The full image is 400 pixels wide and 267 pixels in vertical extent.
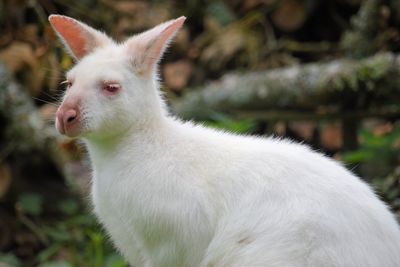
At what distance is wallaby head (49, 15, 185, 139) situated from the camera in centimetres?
344

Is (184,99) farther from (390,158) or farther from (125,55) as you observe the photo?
(125,55)

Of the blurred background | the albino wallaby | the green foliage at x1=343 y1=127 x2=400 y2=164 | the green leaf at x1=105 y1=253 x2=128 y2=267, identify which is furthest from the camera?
the blurred background

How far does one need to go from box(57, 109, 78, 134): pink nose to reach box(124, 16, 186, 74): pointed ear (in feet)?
1.47

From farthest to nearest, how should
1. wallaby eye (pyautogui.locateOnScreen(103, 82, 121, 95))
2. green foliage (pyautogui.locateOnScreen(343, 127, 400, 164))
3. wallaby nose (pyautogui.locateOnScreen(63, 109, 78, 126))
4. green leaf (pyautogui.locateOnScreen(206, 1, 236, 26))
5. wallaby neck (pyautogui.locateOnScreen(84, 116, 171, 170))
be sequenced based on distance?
green leaf (pyautogui.locateOnScreen(206, 1, 236, 26)) < green foliage (pyautogui.locateOnScreen(343, 127, 400, 164)) < wallaby neck (pyautogui.locateOnScreen(84, 116, 171, 170)) < wallaby eye (pyautogui.locateOnScreen(103, 82, 121, 95)) < wallaby nose (pyautogui.locateOnScreen(63, 109, 78, 126))

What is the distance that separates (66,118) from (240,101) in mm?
3582

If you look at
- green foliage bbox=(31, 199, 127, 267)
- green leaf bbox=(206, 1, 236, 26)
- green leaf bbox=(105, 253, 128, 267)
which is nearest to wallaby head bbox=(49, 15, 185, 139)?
green leaf bbox=(105, 253, 128, 267)

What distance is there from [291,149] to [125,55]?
98cm

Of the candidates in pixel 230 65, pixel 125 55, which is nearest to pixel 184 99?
pixel 230 65

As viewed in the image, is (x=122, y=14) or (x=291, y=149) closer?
(x=291, y=149)

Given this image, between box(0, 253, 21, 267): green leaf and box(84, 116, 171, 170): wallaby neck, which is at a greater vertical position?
box(84, 116, 171, 170): wallaby neck

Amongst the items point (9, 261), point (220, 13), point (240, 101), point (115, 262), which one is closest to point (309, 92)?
Result: point (240, 101)

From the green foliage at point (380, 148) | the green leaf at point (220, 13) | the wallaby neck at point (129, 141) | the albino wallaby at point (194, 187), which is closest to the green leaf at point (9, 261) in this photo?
the albino wallaby at point (194, 187)

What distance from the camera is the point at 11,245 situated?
6.44m

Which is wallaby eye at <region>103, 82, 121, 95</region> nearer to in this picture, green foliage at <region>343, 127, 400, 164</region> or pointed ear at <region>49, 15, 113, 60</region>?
pointed ear at <region>49, 15, 113, 60</region>
